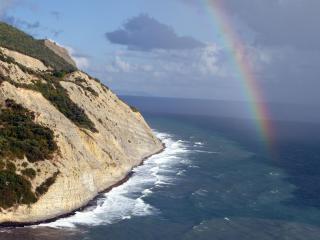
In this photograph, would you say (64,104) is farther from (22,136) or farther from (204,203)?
(204,203)

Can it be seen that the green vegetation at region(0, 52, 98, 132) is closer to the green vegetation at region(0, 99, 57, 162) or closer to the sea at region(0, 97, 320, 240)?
the green vegetation at region(0, 99, 57, 162)

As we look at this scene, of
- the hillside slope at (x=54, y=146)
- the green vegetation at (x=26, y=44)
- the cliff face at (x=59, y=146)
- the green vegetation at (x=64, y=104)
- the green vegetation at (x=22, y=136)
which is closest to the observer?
the hillside slope at (x=54, y=146)

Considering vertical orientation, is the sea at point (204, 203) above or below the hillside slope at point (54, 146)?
below

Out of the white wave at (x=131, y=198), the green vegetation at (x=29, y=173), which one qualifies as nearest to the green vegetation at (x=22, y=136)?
the green vegetation at (x=29, y=173)

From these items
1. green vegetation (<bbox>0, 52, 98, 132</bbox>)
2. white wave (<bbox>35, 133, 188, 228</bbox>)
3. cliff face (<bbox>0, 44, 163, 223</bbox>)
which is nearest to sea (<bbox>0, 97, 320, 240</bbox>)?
white wave (<bbox>35, 133, 188, 228</bbox>)

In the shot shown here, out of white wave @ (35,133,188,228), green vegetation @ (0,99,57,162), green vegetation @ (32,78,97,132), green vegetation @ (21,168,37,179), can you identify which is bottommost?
white wave @ (35,133,188,228)

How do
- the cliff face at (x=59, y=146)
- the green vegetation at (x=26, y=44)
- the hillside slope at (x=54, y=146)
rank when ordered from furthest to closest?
the green vegetation at (x=26, y=44), the cliff face at (x=59, y=146), the hillside slope at (x=54, y=146)

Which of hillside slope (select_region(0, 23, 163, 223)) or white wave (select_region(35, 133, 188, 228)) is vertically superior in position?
hillside slope (select_region(0, 23, 163, 223))

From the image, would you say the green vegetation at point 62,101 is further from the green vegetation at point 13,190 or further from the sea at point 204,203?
the green vegetation at point 13,190

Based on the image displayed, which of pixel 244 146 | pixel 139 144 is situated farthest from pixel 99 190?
pixel 244 146
